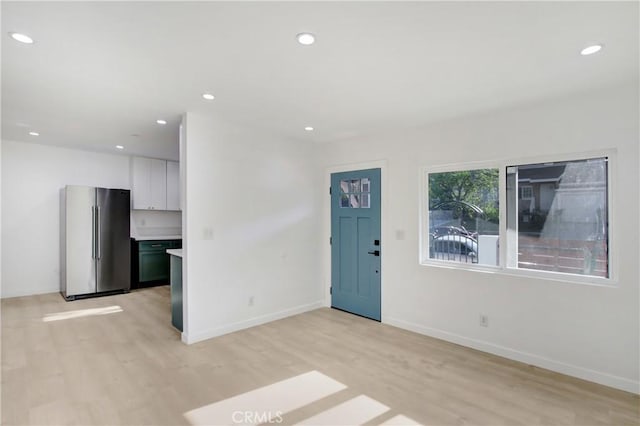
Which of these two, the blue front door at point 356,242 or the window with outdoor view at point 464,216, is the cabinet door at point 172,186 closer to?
the blue front door at point 356,242

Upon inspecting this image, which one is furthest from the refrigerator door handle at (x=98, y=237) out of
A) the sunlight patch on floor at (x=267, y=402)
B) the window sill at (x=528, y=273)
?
the window sill at (x=528, y=273)

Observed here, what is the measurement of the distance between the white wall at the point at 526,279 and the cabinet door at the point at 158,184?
175 inches

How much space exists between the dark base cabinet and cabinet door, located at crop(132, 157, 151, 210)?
796 millimetres

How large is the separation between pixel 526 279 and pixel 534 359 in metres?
0.77

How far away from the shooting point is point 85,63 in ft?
7.72

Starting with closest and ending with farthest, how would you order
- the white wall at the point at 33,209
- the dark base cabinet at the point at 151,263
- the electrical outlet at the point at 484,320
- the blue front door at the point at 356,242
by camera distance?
the electrical outlet at the point at 484,320 < the blue front door at the point at 356,242 < the white wall at the point at 33,209 < the dark base cabinet at the point at 151,263

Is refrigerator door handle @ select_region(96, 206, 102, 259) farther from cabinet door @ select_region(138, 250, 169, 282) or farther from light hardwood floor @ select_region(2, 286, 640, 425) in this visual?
light hardwood floor @ select_region(2, 286, 640, 425)

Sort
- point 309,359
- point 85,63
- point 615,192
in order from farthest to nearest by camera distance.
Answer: point 309,359 < point 615,192 < point 85,63

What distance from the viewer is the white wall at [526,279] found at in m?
2.67

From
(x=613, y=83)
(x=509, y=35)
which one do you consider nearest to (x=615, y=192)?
(x=613, y=83)

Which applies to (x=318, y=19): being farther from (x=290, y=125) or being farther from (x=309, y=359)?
(x=309, y=359)

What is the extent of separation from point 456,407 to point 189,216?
3114 mm

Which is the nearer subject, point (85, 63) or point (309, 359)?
point (85, 63)

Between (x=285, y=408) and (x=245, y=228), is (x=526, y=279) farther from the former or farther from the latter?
(x=245, y=228)
